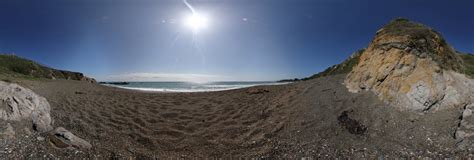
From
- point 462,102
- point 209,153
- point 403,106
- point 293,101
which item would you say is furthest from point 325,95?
point 209,153

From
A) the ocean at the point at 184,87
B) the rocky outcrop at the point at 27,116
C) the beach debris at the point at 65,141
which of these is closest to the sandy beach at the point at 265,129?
the beach debris at the point at 65,141

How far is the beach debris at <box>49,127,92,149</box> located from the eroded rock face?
35.4 inches

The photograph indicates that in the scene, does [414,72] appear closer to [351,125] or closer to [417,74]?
[417,74]

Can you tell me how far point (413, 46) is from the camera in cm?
1115

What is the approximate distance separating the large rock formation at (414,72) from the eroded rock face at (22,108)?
41.2 feet

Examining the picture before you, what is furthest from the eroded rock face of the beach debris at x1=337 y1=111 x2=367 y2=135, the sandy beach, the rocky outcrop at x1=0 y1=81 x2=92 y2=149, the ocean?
the ocean

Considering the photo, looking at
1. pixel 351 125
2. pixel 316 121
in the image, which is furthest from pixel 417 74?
pixel 316 121

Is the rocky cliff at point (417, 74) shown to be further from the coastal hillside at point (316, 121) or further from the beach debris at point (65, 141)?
the beach debris at point (65, 141)

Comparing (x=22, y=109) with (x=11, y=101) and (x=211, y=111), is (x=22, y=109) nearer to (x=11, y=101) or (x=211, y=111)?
(x=11, y=101)

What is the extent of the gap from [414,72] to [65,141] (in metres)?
12.5

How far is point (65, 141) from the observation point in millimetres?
8594

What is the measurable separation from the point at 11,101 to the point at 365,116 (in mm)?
12559

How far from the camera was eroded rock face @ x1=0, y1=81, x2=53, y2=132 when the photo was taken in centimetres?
928

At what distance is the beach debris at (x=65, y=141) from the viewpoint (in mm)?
8477
